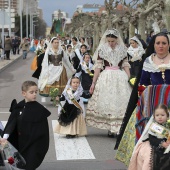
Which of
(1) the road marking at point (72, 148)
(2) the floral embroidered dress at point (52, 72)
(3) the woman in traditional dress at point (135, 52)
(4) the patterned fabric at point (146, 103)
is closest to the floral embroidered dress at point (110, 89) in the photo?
(1) the road marking at point (72, 148)

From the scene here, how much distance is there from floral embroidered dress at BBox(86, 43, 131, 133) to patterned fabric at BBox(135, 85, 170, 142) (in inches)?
120

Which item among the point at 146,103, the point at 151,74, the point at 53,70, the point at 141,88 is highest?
the point at 151,74

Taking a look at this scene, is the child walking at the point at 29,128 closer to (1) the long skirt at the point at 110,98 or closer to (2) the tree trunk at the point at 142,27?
(1) the long skirt at the point at 110,98

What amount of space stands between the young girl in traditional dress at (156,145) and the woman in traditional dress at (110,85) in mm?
3461

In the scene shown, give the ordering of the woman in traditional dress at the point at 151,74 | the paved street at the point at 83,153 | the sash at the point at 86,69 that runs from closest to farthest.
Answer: the woman in traditional dress at the point at 151,74
the paved street at the point at 83,153
the sash at the point at 86,69

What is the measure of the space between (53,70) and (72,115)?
4.75m

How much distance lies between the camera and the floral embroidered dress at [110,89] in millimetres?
9125

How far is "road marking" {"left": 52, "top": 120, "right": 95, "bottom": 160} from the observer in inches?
313

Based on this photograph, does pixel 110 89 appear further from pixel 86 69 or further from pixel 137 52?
pixel 137 52

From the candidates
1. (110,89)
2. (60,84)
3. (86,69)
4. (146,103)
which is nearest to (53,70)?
(60,84)

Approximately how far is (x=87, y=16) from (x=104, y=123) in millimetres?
56394

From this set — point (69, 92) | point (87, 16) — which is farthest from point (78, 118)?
point (87, 16)

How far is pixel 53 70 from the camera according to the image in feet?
46.2

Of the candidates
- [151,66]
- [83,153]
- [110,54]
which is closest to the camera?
[151,66]
